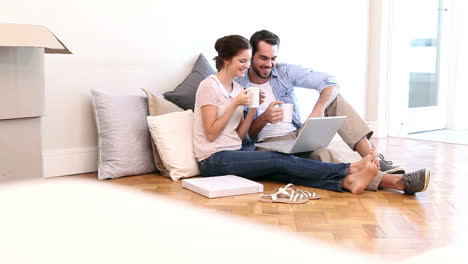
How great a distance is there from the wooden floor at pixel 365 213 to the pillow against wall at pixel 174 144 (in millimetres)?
86

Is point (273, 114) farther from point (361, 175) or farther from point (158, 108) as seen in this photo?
point (158, 108)

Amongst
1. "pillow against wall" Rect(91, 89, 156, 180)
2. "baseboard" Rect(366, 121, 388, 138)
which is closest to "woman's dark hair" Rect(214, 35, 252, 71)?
"pillow against wall" Rect(91, 89, 156, 180)

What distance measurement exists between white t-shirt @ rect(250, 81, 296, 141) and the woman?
151mm

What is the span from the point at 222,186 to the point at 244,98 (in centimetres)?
44

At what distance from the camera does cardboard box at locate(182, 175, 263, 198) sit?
2609 mm

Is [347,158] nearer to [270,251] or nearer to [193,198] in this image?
[193,198]

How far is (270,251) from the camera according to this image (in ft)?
5.85

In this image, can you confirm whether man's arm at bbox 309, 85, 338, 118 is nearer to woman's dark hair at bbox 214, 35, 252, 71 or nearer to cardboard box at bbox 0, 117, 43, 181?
woman's dark hair at bbox 214, 35, 252, 71

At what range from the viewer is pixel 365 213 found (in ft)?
7.73

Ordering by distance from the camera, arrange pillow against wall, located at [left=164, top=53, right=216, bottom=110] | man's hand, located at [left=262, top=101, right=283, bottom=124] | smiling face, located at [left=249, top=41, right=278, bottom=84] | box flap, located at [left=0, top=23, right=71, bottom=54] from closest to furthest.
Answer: box flap, located at [left=0, top=23, right=71, bottom=54], man's hand, located at [left=262, top=101, right=283, bottom=124], smiling face, located at [left=249, top=41, right=278, bottom=84], pillow against wall, located at [left=164, top=53, right=216, bottom=110]

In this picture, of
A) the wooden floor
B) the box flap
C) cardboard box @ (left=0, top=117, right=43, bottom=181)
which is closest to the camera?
the wooden floor

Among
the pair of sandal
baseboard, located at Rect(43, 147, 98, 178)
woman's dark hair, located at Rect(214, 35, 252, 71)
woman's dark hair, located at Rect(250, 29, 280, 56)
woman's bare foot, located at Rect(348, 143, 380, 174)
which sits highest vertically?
woman's dark hair, located at Rect(250, 29, 280, 56)

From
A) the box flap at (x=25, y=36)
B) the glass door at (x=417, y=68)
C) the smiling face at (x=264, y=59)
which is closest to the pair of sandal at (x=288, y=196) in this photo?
the smiling face at (x=264, y=59)

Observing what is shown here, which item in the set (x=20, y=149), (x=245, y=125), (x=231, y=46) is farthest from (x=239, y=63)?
(x=20, y=149)
